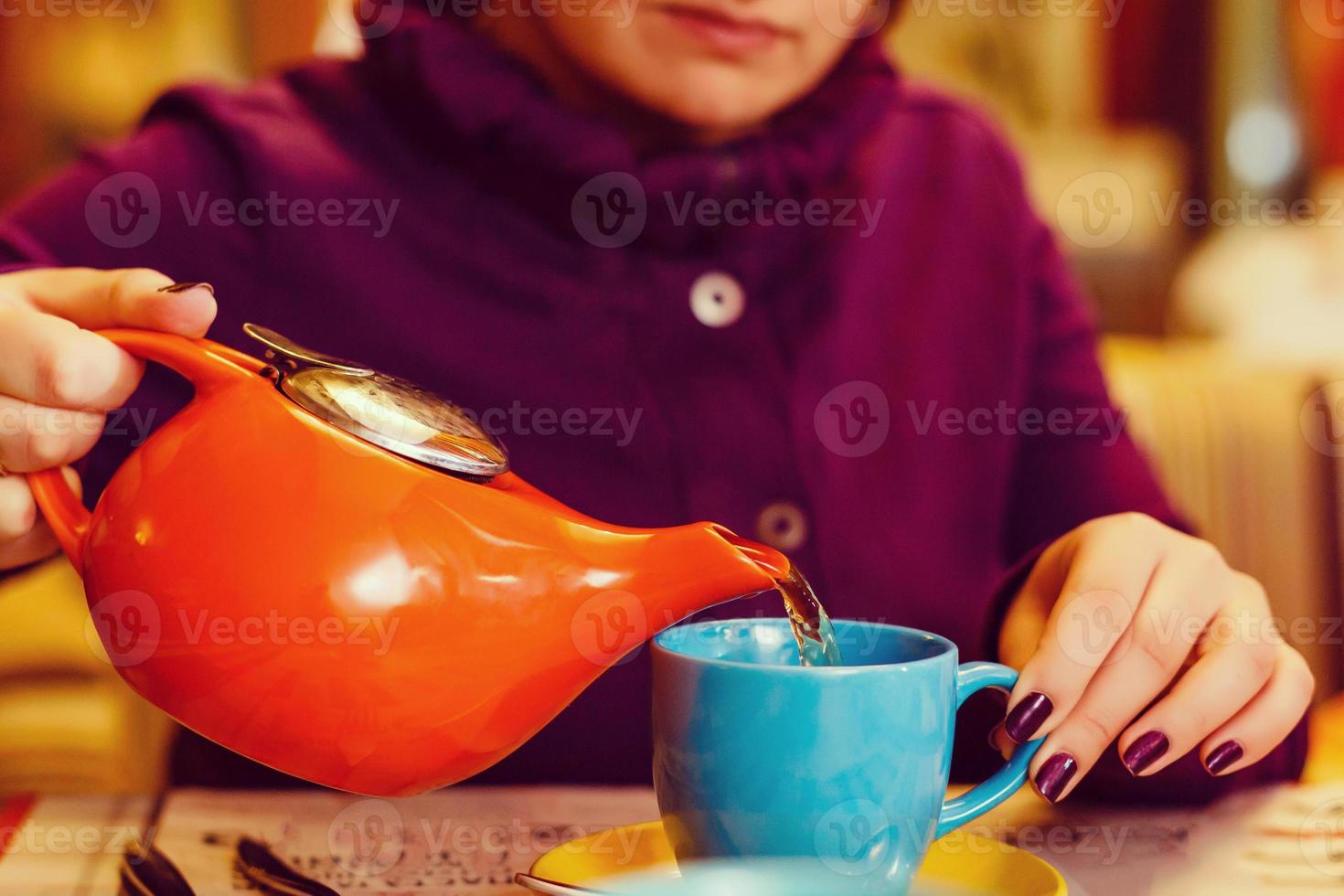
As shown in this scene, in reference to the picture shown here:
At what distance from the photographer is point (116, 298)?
496mm

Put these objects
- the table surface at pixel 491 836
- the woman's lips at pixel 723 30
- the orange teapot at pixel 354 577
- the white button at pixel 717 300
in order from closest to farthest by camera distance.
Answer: the orange teapot at pixel 354 577 → the table surface at pixel 491 836 → the woman's lips at pixel 723 30 → the white button at pixel 717 300

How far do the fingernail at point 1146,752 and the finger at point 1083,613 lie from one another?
45 mm

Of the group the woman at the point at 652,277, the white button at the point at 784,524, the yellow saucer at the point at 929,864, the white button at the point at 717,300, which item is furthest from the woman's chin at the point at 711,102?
the yellow saucer at the point at 929,864

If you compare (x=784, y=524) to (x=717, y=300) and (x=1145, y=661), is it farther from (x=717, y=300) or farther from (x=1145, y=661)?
(x=1145, y=661)

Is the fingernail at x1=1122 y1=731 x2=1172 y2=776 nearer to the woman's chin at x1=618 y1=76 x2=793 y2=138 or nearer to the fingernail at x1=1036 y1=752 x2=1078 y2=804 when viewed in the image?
the fingernail at x1=1036 y1=752 x2=1078 y2=804

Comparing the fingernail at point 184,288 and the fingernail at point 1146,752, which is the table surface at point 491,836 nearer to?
the fingernail at point 1146,752

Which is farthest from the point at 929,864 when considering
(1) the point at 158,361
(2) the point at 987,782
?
(1) the point at 158,361

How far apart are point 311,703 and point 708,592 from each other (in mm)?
147

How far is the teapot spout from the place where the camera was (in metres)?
0.45

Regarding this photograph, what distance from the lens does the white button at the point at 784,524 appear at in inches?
34.5

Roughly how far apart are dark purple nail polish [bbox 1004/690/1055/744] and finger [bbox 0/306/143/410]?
0.38 meters

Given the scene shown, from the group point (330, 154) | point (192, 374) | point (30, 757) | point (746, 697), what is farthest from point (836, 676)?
point (30, 757)

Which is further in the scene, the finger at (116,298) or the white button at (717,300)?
the white button at (717,300)

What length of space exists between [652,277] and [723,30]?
18 cm
